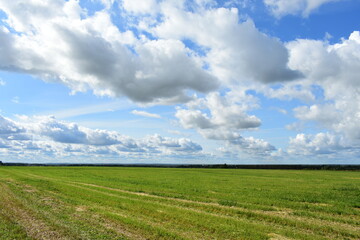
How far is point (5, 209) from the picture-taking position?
1942 cm

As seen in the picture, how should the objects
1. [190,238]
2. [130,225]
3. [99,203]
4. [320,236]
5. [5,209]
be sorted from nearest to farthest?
1. [190,238]
2. [320,236]
3. [130,225]
4. [5,209]
5. [99,203]

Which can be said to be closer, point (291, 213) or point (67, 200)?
point (291, 213)

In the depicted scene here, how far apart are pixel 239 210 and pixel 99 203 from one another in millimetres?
11401

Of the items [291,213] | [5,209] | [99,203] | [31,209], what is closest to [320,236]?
[291,213]

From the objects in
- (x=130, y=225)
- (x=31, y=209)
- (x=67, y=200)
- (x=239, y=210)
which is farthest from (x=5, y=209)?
(x=239, y=210)

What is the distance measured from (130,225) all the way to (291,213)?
11935mm

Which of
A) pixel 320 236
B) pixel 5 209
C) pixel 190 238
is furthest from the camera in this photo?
pixel 5 209

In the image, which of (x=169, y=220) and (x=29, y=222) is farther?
(x=169, y=220)

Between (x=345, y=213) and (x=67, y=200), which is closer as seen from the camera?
(x=345, y=213)

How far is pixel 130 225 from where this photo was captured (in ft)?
49.7

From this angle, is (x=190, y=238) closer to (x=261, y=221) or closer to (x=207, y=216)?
(x=207, y=216)

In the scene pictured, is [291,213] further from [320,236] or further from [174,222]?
[174,222]

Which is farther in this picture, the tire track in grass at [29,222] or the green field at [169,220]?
the green field at [169,220]

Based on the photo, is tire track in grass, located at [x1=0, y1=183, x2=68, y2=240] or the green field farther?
the green field
